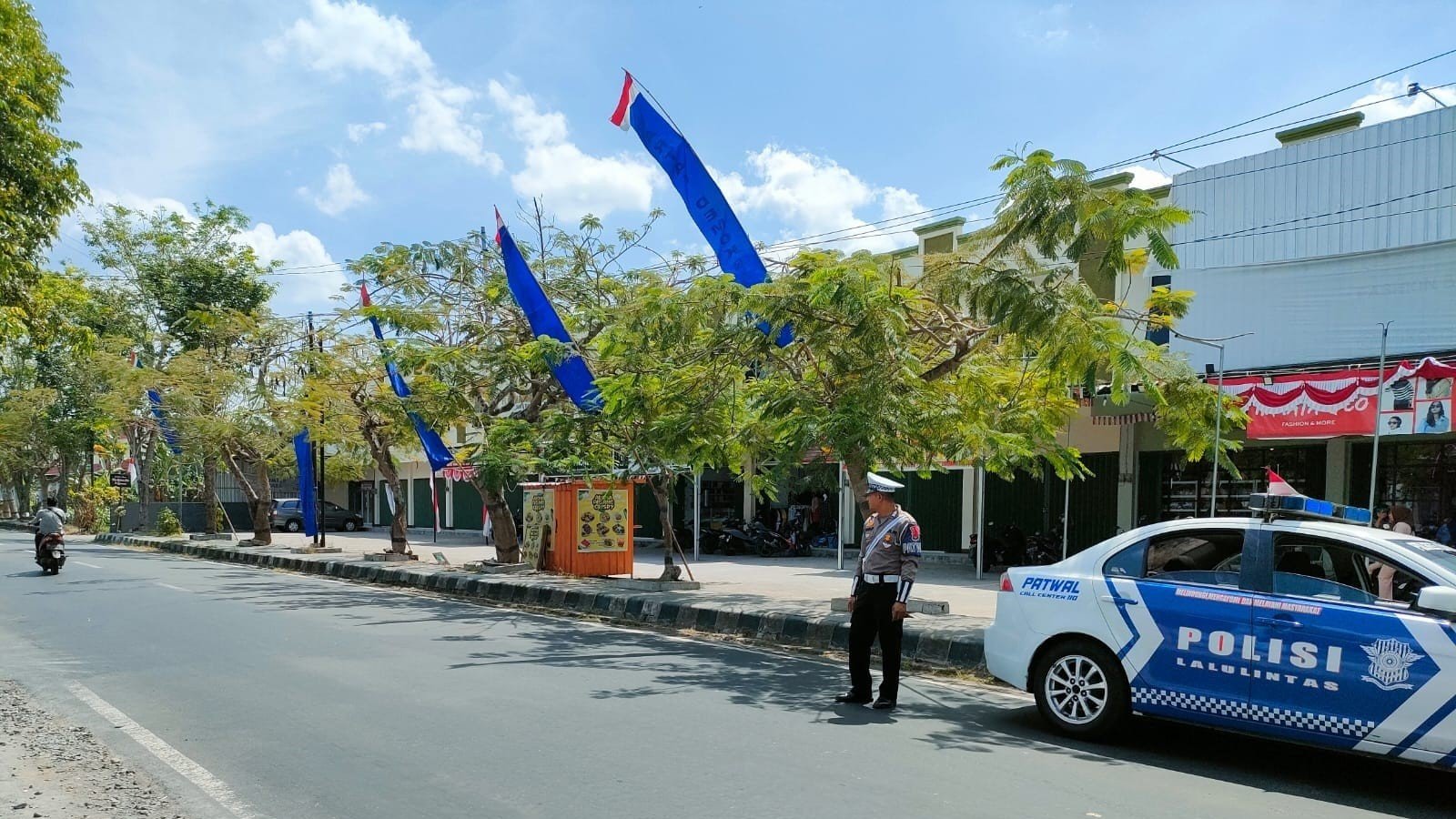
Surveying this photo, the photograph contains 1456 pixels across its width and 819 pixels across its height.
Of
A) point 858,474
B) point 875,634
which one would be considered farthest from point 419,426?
point 875,634

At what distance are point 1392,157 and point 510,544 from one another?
54.0 ft

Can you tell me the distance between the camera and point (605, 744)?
6.49m

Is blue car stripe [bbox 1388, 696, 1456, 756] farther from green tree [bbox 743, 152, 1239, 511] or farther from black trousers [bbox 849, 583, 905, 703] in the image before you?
green tree [bbox 743, 152, 1239, 511]

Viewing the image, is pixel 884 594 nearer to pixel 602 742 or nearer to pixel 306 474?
pixel 602 742

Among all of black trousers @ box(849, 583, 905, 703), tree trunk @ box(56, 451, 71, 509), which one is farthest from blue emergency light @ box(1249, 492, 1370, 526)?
tree trunk @ box(56, 451, 71, 509)

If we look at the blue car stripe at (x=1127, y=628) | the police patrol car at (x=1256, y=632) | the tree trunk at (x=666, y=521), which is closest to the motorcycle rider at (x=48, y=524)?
the tree trunk at (x=666, y=521)

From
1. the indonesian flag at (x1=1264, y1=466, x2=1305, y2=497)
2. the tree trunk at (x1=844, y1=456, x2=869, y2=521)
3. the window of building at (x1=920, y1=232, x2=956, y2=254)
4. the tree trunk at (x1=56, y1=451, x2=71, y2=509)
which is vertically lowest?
the tree trunk at (x1=56, y1=451, x2=71, y2=509)

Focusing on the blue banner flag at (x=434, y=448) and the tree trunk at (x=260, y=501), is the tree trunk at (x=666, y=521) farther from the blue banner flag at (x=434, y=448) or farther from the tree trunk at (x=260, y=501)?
the tree trunk at (x=260, y=501)

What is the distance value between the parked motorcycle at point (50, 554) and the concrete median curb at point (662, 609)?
15.8 ft

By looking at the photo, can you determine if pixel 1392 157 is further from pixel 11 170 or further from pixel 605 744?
pixel 11 170

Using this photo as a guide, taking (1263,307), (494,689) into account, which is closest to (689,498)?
(1263,307)

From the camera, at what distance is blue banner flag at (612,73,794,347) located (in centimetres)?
1196

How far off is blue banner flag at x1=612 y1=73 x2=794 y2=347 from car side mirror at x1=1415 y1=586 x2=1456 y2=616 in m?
6.73

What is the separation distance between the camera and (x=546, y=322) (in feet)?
51.6
